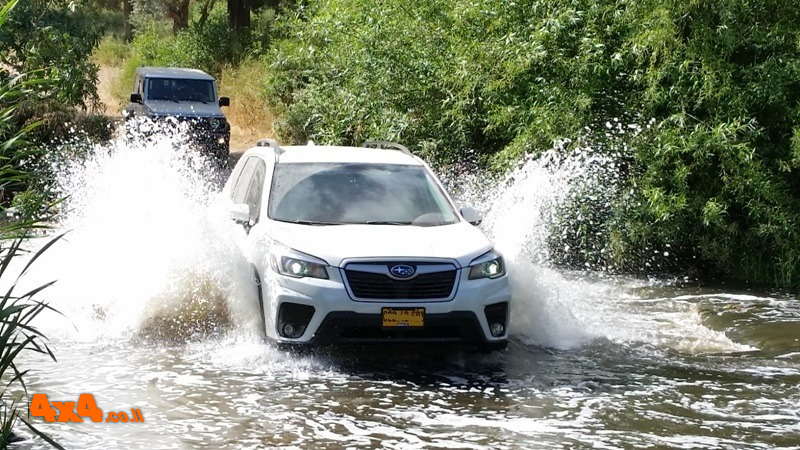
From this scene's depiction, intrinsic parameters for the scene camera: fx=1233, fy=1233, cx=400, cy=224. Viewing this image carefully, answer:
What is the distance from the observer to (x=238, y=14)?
3969cm

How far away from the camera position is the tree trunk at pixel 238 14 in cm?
3956

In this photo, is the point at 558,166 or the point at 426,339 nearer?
the point at 426,339

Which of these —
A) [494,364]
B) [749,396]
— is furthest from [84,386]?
[749,396]

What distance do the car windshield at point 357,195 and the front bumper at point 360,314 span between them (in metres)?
1.00

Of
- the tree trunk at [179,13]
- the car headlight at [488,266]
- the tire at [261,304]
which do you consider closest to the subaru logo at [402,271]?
the car headlight at [488,266]

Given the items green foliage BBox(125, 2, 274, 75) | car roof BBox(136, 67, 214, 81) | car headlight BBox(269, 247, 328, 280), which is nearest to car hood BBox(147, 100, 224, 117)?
car roof BBox(136, 67, 214, 81)

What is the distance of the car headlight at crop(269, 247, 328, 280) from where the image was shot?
29.9 ft

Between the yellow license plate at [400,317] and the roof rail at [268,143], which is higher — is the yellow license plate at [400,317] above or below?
below

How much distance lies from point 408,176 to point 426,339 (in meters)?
2.07

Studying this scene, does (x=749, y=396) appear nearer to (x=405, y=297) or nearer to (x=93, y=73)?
(x=405, y=297)

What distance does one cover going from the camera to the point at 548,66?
15.9 meters

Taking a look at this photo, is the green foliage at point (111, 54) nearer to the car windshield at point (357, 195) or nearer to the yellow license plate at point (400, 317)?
the car windshield at point (357, 195)

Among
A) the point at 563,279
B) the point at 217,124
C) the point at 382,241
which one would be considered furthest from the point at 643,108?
the point at 217,124

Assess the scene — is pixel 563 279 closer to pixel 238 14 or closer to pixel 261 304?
pixel 261 304
